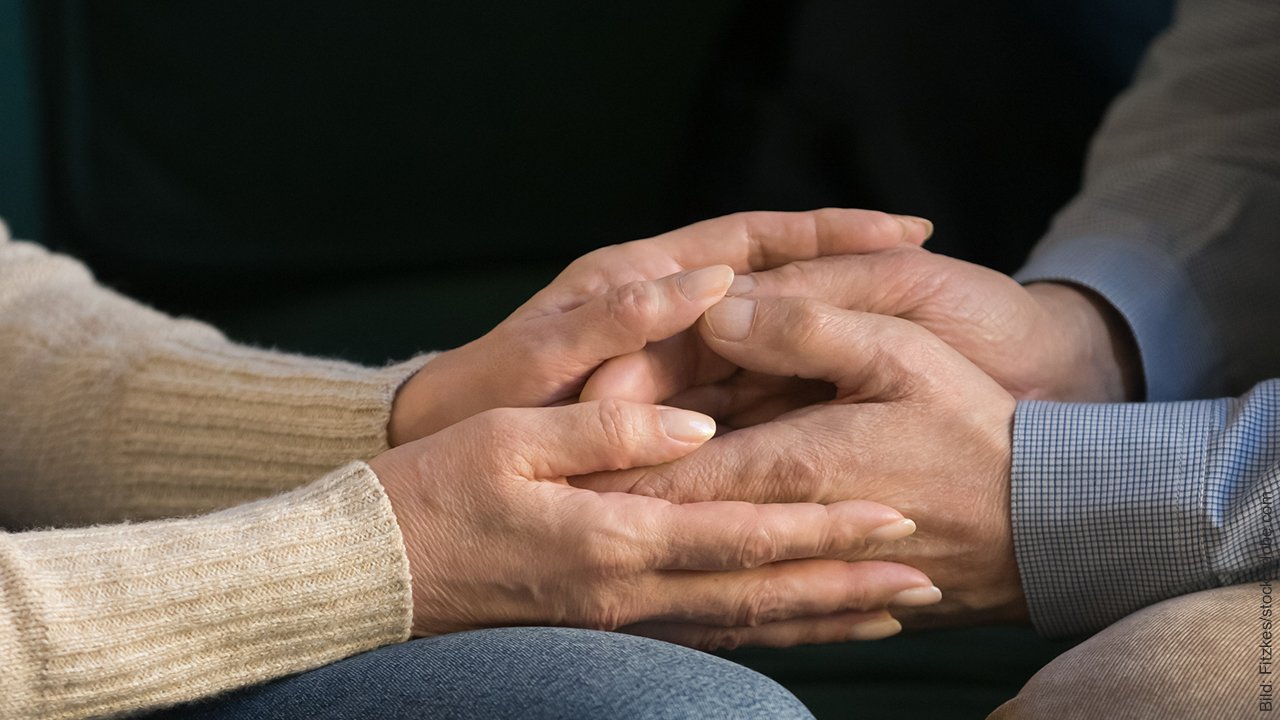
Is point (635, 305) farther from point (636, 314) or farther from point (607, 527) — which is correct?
point (607, 527)

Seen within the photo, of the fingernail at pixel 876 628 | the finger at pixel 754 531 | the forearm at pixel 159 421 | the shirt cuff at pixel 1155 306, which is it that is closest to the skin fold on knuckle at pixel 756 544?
the finger at pixel 754 531

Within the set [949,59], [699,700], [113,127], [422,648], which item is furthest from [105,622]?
[949,59]

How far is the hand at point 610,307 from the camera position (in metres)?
0.87

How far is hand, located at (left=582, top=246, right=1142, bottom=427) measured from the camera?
949 mm

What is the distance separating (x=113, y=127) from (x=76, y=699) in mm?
1056

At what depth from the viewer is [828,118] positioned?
1466mm

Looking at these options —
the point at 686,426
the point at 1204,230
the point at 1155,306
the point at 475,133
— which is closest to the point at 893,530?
the point at 686,426

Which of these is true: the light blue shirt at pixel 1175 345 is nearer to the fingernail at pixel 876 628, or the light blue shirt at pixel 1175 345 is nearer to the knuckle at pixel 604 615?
the fingernail at pixel 876 628

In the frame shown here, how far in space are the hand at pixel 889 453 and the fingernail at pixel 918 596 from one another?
35 mm

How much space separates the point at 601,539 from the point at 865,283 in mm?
326

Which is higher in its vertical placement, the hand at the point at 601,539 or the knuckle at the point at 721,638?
the hand at the point at 601,539

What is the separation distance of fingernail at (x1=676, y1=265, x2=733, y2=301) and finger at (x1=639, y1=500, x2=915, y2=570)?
0.51 ft

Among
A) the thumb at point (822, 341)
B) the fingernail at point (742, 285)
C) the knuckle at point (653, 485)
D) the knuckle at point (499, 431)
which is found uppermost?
the fingernail at point (742, 285)

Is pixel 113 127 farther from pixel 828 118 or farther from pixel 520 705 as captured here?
pixel 520 705
